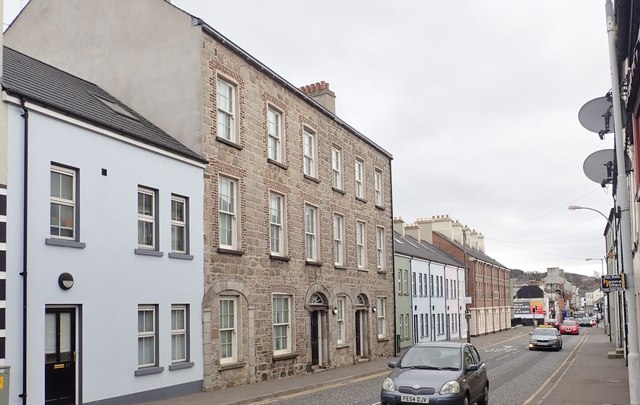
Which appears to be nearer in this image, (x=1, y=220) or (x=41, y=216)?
(x=1, y=220)

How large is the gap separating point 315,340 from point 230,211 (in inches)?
333

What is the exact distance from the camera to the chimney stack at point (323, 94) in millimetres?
31844

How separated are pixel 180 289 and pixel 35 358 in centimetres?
537

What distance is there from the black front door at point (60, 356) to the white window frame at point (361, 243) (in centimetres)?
1886

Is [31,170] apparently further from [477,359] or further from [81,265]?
[477,359]

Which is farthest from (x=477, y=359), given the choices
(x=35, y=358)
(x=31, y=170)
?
(x=31, y=170)

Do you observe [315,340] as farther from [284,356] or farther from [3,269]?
[3,269]

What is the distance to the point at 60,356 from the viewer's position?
48.3ft

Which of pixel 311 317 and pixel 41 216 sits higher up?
pixel 41 216

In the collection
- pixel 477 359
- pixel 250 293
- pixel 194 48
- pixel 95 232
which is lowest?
pixel 477 359

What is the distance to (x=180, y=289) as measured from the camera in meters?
18.8

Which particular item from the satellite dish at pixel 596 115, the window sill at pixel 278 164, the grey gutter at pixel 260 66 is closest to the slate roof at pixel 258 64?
the grey gutter at pixel 260 66

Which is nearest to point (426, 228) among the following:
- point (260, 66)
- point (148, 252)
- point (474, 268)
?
point (474, 268)

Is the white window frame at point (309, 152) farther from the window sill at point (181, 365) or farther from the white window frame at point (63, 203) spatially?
the white window frame at point (63, 203)
